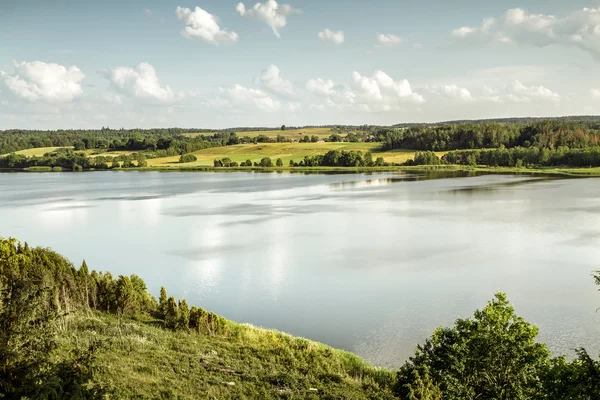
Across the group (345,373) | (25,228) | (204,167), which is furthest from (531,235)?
(204,167)

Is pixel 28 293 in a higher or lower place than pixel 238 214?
higher

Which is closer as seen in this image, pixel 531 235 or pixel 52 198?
pixel 531 235

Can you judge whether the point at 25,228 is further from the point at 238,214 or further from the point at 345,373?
the point at 345,373

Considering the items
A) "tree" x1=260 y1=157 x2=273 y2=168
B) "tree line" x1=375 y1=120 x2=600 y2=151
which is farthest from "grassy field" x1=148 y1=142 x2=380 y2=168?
"tree line" x1=375 y1=120 x2=600 y2=151

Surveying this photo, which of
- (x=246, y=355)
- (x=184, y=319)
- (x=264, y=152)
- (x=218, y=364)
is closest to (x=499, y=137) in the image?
(x=264, y=152)

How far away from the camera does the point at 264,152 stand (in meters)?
113

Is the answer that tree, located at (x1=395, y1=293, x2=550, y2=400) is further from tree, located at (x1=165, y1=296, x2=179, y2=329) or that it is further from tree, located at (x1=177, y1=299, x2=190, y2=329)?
tree, located at (x1=165, y1=296, x2=179, y2=329)

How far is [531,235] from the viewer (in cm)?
2862

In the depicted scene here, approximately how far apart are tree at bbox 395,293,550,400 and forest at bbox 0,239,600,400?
0.06ft

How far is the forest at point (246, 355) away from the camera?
6.70 m

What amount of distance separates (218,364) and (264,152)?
103151 millimetres

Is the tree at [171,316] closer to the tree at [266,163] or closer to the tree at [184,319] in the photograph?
the tree at [184,319]

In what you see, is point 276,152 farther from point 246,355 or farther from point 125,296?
point 246,355

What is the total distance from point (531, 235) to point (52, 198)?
4687 centimetres
